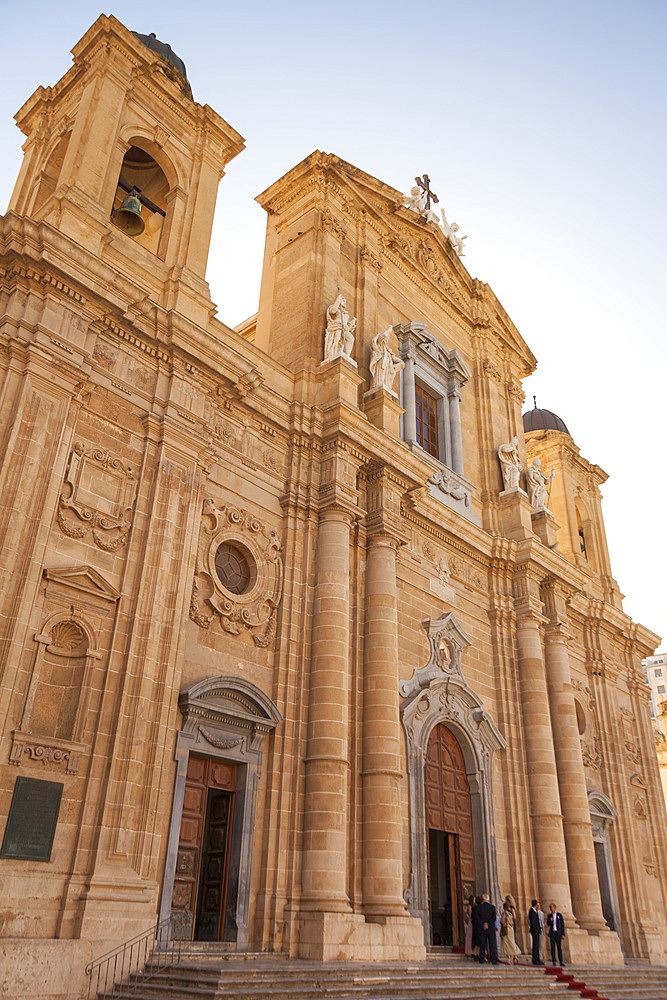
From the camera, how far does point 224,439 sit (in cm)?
1468

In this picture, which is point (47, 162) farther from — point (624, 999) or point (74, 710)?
point (624, 999)

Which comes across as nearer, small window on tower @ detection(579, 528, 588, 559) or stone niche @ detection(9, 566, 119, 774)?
stone niche @ detection(9, 566, 119, 774)

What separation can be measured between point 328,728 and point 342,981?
13.0ft

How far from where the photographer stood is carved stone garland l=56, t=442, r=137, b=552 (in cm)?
1162

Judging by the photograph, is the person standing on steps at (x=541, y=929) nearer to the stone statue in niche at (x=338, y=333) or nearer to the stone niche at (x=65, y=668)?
the stone niche at (x=65, y=668)

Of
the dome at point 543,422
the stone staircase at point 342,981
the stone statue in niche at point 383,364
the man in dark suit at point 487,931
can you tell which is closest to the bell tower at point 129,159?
the stone statue in niche at point 383,364

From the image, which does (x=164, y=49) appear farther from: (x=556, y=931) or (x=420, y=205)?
(x=556, y=931)

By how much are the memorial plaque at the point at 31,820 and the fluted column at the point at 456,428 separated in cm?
1335

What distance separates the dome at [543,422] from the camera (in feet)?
101

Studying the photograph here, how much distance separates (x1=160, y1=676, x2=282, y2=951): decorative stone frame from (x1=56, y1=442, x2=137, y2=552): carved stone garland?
2558 mm

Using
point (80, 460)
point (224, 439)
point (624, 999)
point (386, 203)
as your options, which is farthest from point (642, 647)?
point (80, 460)

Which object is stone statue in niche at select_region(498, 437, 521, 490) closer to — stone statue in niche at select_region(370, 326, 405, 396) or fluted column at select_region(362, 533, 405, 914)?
stone statue in niche at select_region(370, 326, 405, 396)

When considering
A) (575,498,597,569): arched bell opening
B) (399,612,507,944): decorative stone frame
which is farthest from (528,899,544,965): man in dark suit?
(575,498,597,569): arched bell opening

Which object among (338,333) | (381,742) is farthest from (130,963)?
(338,333)
